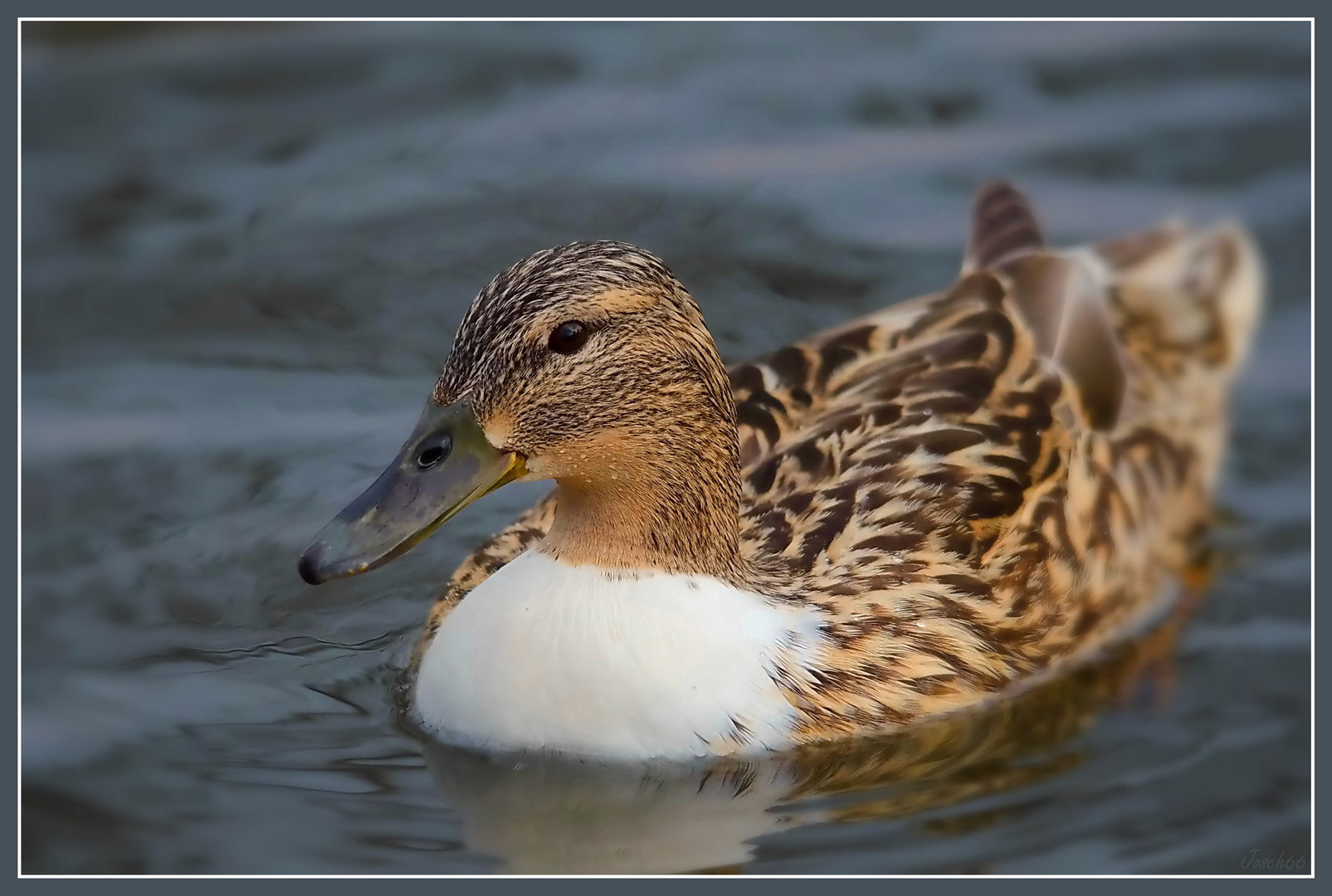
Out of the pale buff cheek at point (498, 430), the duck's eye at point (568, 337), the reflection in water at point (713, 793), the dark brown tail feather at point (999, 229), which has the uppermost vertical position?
the dark brown tail feather at point (999, 229)

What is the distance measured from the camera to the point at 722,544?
6184mm

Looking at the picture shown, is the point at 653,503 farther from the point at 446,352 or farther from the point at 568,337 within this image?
the point at 446,352

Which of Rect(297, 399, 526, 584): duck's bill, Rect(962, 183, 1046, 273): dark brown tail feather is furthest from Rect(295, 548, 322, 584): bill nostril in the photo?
Rect(962, 183, 1046, 273): dark brown tail feather

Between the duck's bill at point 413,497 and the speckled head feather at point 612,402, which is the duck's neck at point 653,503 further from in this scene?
the duck's bill at point 413,497

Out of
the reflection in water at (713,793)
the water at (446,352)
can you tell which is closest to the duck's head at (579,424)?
the reflection in water at (713,793)

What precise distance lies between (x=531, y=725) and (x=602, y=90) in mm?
5351

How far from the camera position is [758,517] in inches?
271

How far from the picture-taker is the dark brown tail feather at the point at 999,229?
8.14 m

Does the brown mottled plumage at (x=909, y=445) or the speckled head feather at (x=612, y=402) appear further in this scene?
the brown mottled plumage at (x=909, y=445)

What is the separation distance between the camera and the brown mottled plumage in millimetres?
5910

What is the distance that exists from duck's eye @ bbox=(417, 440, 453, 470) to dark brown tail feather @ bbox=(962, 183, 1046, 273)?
3.12 meters

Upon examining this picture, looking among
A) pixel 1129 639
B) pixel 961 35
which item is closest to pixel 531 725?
pixel 1129 639

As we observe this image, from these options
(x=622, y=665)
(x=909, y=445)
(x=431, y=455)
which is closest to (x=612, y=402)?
(x=431, y=455)

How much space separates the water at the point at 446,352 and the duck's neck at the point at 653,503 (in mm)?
712
